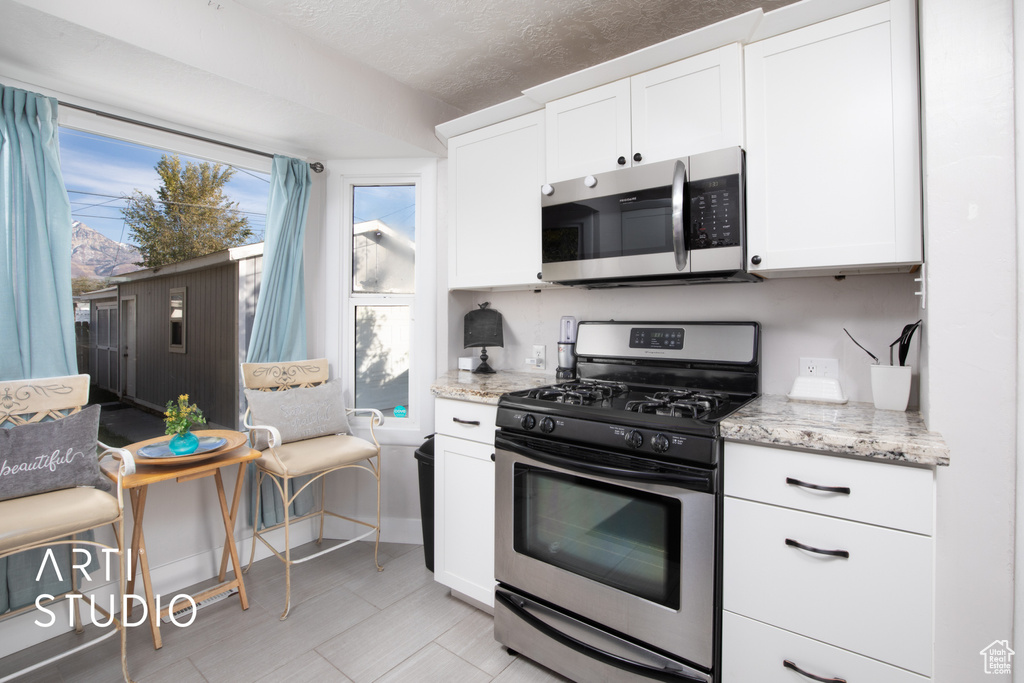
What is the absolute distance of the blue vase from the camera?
1.99m

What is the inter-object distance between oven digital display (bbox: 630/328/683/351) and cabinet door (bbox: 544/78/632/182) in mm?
746

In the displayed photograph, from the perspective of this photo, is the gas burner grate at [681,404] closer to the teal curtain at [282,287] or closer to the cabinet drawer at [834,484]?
the cabinet drawer at [834,484]

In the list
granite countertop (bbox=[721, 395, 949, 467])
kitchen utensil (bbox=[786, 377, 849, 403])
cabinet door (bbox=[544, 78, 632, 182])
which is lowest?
granite countertop (bbox=[721, 395, 949, 467])

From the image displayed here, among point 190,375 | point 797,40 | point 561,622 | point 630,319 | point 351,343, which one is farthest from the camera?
point 351,343

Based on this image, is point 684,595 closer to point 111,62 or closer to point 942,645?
point 942,645

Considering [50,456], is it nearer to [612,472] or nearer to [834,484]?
[612,472]

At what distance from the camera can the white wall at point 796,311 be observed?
70.0 inches

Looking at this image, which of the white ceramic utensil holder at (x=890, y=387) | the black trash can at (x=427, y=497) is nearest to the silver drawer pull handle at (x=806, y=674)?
the white ceramic utensil holder at (x=890, y=387)

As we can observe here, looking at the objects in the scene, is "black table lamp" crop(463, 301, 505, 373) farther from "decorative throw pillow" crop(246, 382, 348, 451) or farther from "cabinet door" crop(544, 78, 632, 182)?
"cabinet door" crop(544, 78, 632, 182)

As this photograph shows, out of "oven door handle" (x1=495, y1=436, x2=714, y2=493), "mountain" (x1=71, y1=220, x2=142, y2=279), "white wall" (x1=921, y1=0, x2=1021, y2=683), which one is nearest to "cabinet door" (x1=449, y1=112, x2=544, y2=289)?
"oven door handle" (x1=495, y1=436, x2=714, y2=493)

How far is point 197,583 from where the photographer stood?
2428mm

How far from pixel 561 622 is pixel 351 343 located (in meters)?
2.00

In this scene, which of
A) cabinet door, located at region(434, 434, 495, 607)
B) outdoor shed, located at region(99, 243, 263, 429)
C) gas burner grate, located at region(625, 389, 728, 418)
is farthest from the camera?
outdoor shed, located at region(99, 243, 263, 429)

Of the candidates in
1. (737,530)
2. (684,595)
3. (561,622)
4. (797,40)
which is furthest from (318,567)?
(797,40)
